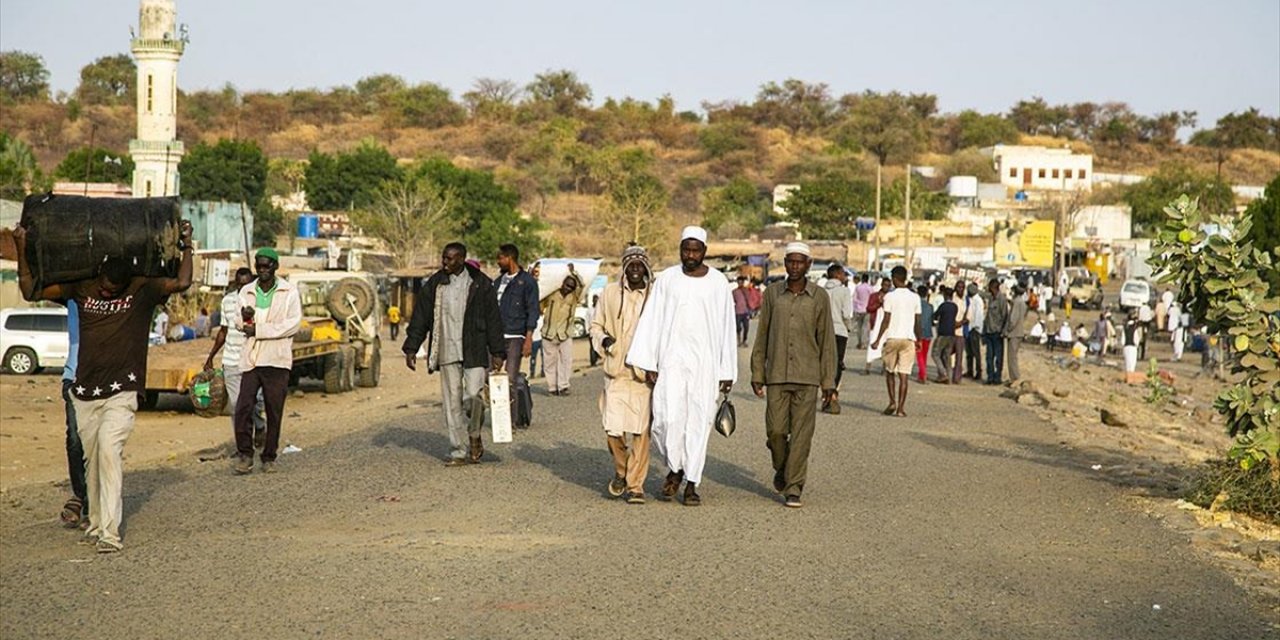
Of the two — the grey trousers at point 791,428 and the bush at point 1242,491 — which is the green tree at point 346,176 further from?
the grey trousers at point 791,428

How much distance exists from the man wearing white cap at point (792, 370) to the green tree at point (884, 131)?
131 m

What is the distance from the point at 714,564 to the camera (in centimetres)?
864

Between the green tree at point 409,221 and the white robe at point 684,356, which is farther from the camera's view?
the green tree at point 409,221

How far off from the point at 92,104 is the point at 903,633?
148 m

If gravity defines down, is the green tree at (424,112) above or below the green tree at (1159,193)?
above

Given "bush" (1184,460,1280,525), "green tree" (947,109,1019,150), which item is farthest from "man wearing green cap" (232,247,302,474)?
"green tree" (947,109,1019,150)

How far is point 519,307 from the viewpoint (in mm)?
16734

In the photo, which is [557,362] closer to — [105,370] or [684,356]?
[684,356]

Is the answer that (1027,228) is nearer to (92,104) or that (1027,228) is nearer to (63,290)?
(63,290)

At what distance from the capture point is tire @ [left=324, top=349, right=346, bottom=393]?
25.9m

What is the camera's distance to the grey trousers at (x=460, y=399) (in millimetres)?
12797

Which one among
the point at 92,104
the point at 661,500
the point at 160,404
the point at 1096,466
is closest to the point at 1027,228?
the point at 160,404

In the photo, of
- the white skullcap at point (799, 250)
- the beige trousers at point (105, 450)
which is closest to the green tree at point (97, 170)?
the white skullcap at point (799, 250)

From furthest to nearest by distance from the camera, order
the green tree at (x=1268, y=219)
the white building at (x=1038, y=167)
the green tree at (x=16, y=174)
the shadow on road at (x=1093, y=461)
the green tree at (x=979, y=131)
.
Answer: the green tree at (x=979, y=131) < the white building at (x=1038, y=167) < the green tree at (x=16, y=174) < the green tree at (x=1268, y=219) < the shadow on road at (x=1093, y=461)
